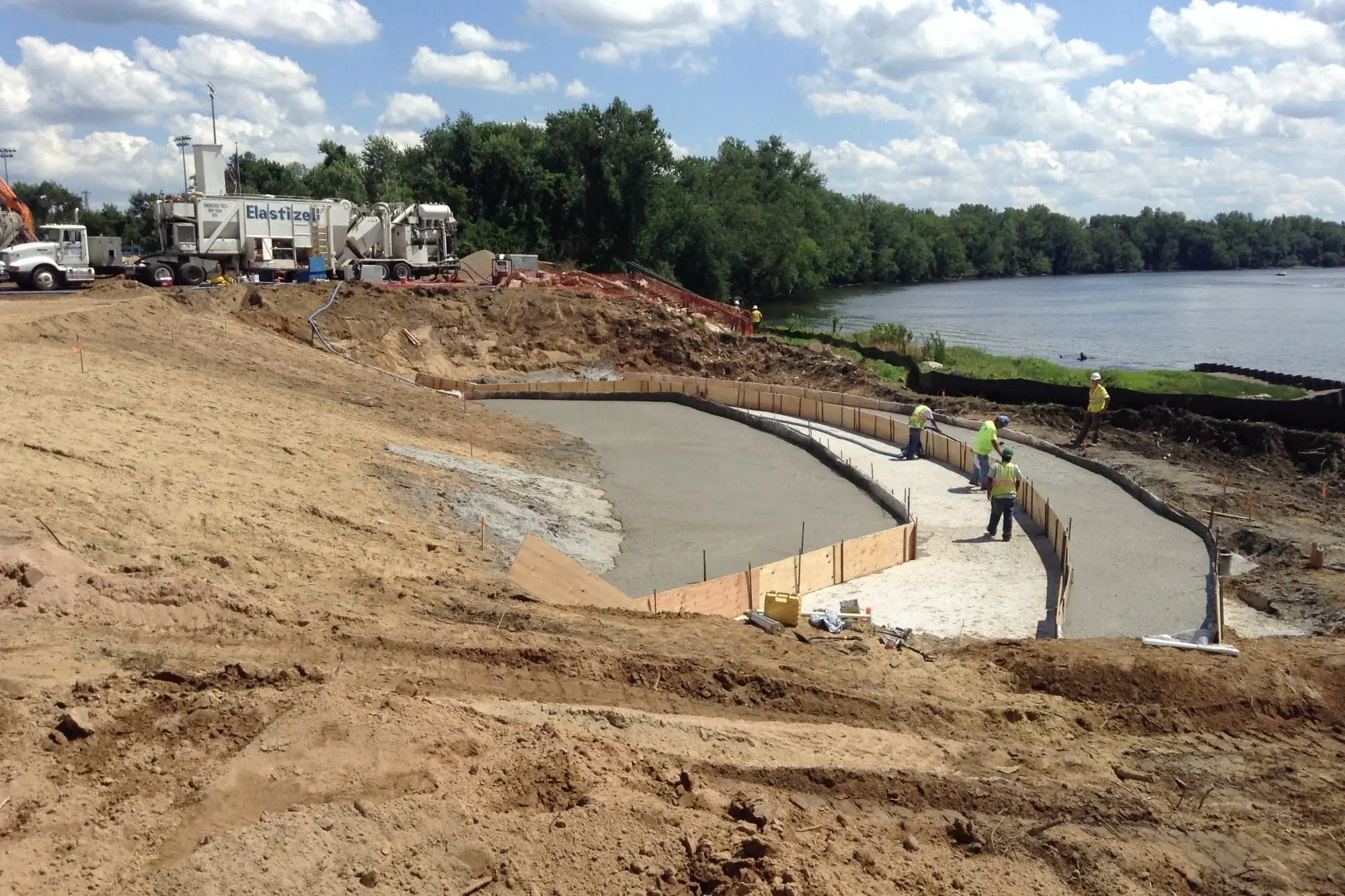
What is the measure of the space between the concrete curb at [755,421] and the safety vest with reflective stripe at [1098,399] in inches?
229

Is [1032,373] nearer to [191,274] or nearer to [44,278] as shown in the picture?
[191,274]

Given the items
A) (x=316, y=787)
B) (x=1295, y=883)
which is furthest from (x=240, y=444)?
(x=1295, y=883)

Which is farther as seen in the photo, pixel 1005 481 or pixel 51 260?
pixel 51 260

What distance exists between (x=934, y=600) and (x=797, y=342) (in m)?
25.2

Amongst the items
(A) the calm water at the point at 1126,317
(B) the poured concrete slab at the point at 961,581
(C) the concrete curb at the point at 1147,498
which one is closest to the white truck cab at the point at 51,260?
(B) the poured concrete slab at the point at 961,581

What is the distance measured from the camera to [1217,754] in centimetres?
856

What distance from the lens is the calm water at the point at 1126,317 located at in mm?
53906

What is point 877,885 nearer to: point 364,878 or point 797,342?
point 364,878

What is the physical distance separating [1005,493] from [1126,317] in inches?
2598

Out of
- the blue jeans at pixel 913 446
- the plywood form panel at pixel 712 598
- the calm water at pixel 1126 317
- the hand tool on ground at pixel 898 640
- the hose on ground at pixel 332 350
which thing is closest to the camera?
the hand tool on ground at pixel 898 640

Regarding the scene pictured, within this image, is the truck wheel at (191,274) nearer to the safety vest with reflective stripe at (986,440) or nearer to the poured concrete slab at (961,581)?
the poured concrete slab at (961,581)

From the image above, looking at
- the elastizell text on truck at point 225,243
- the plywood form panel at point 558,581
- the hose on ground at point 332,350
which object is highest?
the elastizell text on truck at point 225,243

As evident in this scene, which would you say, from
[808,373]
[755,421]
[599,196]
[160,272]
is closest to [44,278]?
[160,272]

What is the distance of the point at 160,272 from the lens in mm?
32188
